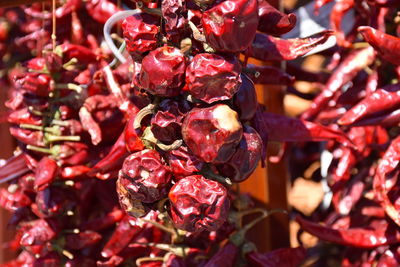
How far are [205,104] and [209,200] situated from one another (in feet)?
0.47

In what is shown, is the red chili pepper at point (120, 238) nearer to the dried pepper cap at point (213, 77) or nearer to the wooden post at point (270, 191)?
the wooden post at point (270, 191)

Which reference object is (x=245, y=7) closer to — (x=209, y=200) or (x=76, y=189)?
(x=209, y=200)

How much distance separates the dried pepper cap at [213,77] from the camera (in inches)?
32.4

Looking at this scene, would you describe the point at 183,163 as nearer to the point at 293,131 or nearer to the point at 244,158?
the point at 244,158

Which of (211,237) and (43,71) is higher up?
(43,71)

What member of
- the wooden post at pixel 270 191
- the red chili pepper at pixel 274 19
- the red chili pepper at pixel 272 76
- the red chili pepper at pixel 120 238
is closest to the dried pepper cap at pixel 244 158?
the red chili pepper at pixel 274 19

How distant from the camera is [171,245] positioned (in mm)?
1235

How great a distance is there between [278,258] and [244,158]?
0.44 m

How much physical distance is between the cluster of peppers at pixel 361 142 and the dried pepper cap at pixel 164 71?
44cm

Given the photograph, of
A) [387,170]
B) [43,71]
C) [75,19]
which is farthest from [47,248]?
[387,170]

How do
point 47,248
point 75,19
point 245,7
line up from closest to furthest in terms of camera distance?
point 245,7
point 47,248
point 75,19

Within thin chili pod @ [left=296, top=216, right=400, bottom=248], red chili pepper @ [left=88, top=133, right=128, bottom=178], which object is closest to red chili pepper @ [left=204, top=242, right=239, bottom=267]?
thin chili pod @ [left=296, top=216, right=400, bottom=248]

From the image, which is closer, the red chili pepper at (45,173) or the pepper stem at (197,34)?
the pepper stem at (197,34)

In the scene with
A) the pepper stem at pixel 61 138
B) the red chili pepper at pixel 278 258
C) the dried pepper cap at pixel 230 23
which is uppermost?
the dried pepper cap at pixel 230 23
